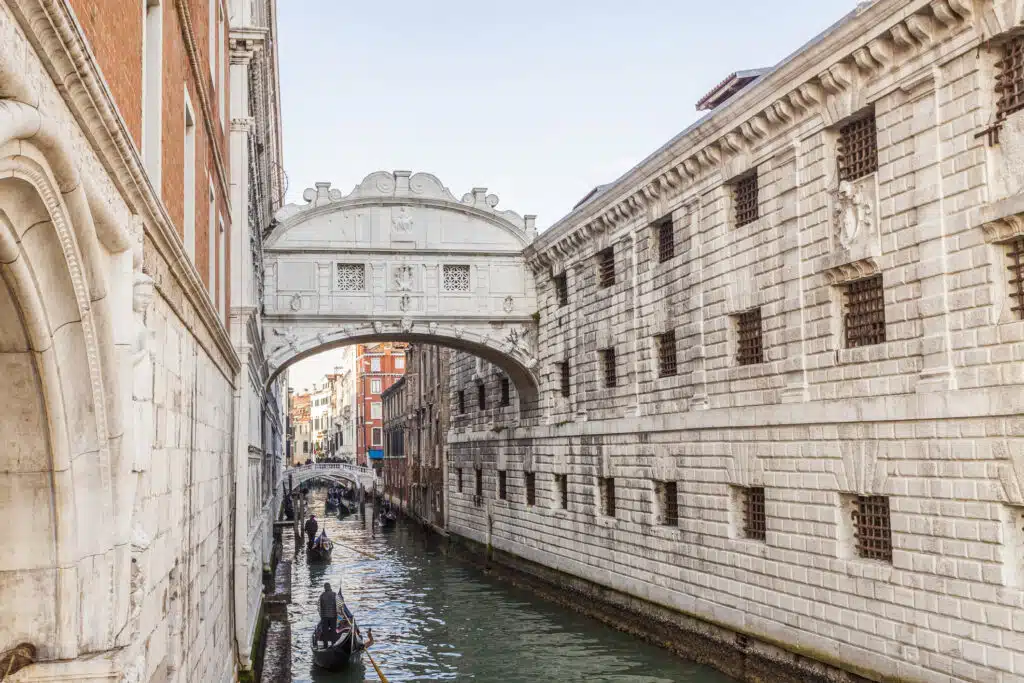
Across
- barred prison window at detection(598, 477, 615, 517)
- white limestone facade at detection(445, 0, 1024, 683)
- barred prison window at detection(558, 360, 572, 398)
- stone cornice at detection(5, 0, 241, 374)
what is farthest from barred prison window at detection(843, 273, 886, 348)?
barred prison window at detection(558, 360, 572, 398)

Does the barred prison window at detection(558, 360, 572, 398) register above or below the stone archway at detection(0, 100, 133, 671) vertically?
above

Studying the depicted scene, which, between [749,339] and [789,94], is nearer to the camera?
[789,94]

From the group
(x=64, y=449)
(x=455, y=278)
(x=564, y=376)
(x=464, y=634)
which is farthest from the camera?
(x=455, y=278)

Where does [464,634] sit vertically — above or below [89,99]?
below

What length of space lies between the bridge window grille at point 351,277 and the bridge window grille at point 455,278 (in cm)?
172

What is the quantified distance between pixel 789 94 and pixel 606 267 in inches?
282

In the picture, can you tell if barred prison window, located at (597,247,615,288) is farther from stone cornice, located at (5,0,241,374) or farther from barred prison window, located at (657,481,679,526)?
stone cornice, located at (5,0,241,374)

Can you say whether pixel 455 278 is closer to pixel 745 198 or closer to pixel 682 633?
pixel 745 198

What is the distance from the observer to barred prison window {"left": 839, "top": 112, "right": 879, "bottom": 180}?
11484mm

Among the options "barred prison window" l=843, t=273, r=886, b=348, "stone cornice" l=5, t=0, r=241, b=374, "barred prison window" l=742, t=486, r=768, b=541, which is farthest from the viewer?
"barred prison window" l=742, t=486, r=768, b=541

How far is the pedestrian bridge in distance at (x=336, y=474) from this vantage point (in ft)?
190

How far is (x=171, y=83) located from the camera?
6816 mm

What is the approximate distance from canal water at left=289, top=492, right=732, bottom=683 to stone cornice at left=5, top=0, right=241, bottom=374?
10.5m

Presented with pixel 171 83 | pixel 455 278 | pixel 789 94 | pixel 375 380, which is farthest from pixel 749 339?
pixel 375 380
